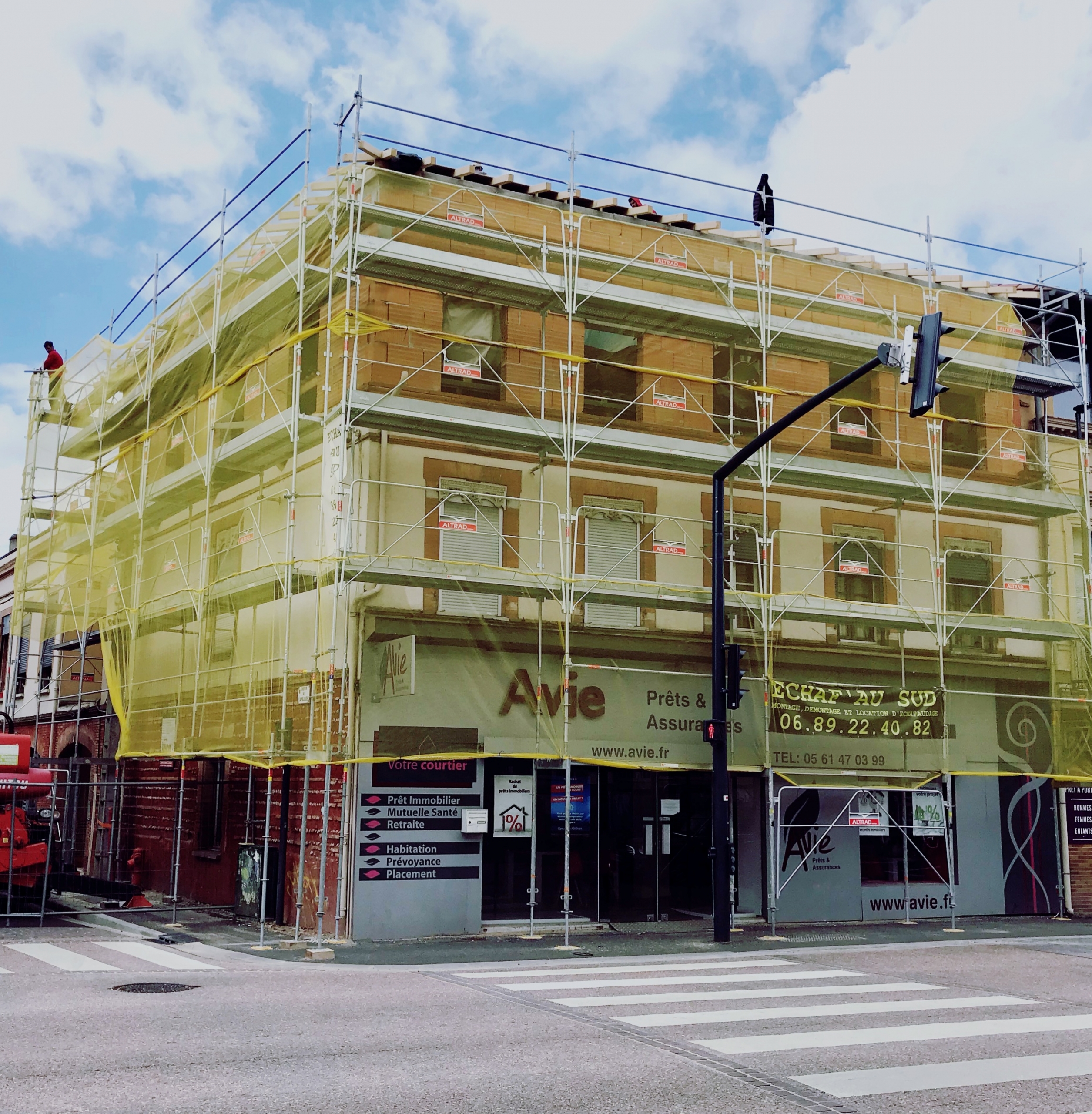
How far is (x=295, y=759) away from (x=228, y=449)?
5.50 metres

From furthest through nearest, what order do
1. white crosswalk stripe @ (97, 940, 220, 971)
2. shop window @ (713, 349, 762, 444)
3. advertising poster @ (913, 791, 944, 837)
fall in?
shop window @ (713, 349, 762, 444) → advertising poster @ (913, 791, 944, 837) → white crosswalk stripe @ (97, 940, 220, 971)

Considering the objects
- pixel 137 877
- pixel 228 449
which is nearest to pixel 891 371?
pixel 228 449

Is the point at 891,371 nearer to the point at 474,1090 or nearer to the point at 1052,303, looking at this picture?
the point at 1052,303

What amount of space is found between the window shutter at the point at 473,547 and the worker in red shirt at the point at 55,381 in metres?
11.8

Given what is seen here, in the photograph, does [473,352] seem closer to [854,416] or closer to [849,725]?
[854,416]

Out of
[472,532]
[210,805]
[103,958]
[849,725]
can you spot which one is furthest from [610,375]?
[103,958]

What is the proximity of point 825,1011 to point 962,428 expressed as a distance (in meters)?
14.1

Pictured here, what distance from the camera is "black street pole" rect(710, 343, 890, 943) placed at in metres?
16.4

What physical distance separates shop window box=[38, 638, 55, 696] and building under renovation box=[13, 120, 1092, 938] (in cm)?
648

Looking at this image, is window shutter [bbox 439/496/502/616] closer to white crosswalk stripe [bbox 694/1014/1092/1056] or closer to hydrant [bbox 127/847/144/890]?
hydrant [bbox 127/847/144/890]

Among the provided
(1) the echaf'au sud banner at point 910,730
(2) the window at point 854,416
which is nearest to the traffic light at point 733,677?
(1) the echaf'au sud banner at point 910,730

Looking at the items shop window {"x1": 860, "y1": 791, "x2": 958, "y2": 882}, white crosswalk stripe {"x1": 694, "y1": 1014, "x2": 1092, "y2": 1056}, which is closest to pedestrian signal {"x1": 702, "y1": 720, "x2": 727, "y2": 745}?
shop window {"x1": 860, "y1": 791, "x2": 958, "y2": 882}

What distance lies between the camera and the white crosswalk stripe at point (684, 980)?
40.9 feet

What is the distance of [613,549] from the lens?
64.1 feet
